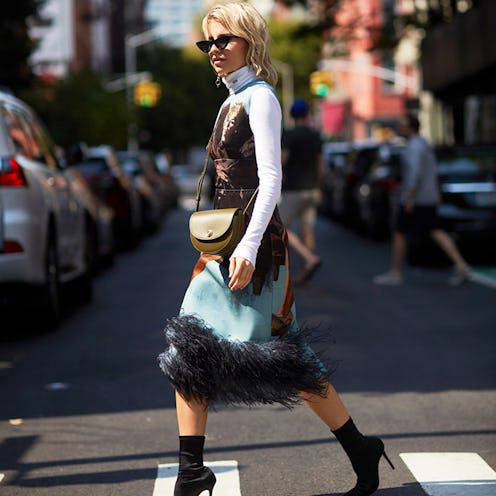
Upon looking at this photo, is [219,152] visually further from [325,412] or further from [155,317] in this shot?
[155,317]

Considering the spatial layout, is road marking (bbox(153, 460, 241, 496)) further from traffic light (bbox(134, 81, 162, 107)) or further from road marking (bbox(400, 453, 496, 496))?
traffic light (bbox(134, 81, 162, 107))

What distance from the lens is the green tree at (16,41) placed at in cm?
2723

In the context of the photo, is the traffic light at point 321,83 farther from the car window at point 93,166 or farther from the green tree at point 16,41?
the car window at point 93,166

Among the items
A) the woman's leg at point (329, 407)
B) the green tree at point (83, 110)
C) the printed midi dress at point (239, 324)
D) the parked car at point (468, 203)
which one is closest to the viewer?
the printed midi dress at point (239, 324)

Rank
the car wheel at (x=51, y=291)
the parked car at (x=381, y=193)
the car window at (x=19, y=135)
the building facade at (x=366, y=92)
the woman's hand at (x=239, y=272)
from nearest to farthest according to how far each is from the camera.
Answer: the woman's hand at (x=239, y=272), the car window at (x=19, y=135), the car wheel at (x=51, y=291), the parked car at (x=381, y=193), the building facade at (x=366, y=92)

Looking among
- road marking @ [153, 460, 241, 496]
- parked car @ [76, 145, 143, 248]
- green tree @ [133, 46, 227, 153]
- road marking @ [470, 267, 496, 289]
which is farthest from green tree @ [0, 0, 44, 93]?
green tree @ [133, 46, 227, 153]

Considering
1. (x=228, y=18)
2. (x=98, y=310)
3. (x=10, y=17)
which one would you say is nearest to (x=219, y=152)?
(x=228, y=18)

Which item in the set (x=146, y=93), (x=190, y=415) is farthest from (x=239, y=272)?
(x=146, y=93)

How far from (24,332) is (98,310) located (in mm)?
1619

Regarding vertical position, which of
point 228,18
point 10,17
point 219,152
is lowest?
point 219,152

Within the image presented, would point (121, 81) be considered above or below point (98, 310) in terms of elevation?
above

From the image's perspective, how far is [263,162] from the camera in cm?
452

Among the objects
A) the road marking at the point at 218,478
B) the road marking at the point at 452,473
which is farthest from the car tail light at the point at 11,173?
the road marking at the point at 452,473

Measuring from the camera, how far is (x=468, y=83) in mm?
32500
